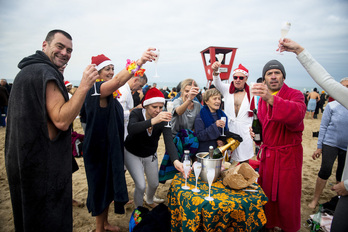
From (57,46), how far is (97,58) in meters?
1.55

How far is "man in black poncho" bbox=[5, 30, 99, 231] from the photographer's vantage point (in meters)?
1.58

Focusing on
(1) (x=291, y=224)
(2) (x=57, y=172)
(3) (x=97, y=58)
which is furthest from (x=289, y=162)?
(3) (x=97, y=58)

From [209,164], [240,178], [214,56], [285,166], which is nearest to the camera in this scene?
[240,178]

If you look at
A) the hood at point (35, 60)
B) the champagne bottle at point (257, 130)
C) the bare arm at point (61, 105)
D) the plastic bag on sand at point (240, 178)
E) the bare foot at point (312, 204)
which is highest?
the hood at point (35, 60)

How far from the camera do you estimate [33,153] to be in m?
1.59

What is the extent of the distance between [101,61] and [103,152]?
161 centimetres

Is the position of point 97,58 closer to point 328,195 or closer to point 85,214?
point 85,214

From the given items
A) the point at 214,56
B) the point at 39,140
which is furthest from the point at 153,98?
the point at 214,56

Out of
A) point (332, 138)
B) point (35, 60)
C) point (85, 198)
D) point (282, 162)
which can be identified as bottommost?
point (85, 198)

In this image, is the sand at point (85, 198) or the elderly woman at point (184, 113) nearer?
the sand at point (85, 198)

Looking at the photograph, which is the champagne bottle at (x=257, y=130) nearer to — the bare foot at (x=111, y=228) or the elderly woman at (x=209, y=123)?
the elderly woman at (x=209, y=123)

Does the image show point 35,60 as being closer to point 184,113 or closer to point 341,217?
point 184,113

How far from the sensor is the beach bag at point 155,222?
253 centimetres

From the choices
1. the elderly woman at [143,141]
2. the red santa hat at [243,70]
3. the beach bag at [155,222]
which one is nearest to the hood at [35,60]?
the elderly woman at [143,141]
